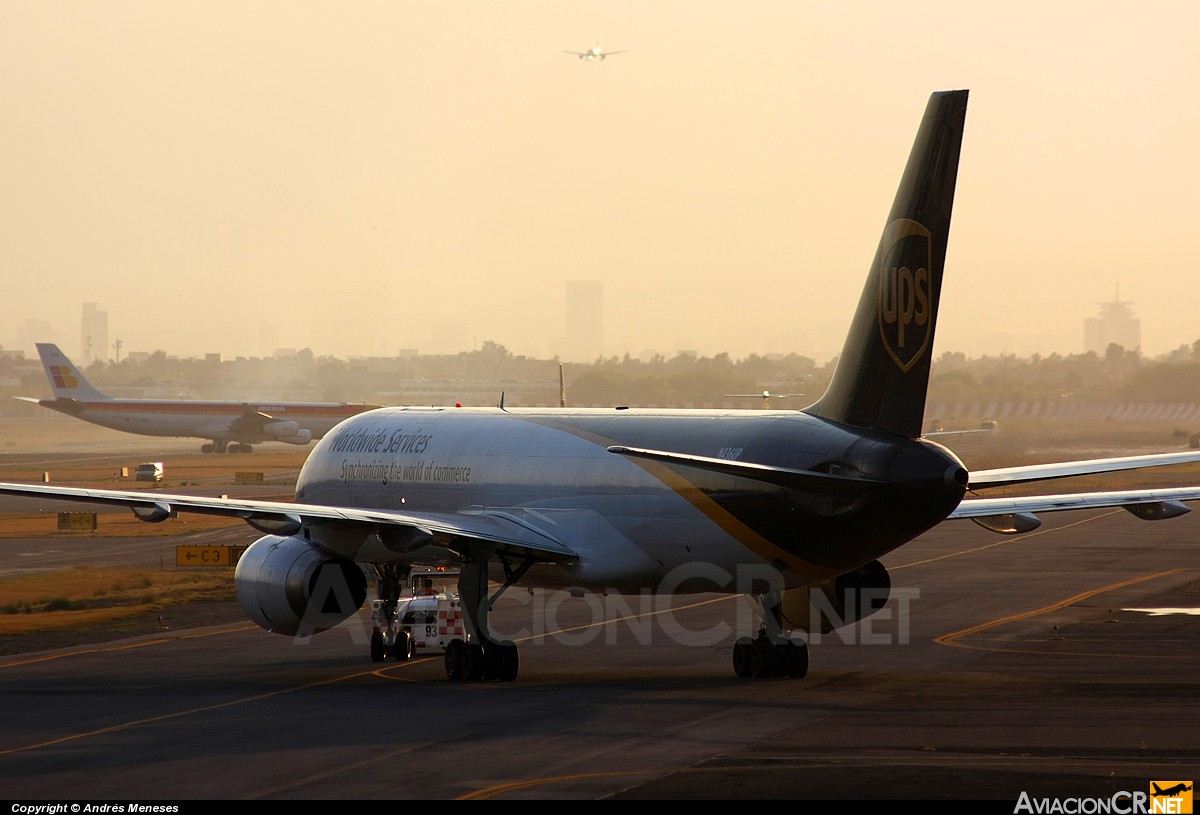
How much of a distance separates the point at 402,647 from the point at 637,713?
9.66m

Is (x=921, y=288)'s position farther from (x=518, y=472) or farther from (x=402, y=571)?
(x=402, y=571)

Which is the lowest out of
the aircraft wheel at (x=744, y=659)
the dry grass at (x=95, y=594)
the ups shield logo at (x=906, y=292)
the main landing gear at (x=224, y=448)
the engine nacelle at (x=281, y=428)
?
the dry grass at (x=95, y=594)

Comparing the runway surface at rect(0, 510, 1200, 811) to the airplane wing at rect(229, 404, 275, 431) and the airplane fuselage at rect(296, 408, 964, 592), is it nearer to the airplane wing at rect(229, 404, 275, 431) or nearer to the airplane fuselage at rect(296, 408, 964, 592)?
the airplane fuselage at rect(296, 408, 964, 592)

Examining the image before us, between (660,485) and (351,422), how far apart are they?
12392 millimetres

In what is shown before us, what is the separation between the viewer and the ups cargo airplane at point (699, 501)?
85.3ft

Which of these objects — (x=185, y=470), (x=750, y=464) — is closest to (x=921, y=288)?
(x=750, y=464)

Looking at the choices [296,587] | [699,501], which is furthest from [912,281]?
[296,587]

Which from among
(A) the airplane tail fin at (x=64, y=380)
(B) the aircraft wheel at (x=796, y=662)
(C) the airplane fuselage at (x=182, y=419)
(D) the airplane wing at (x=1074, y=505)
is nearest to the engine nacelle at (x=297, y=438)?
(C) the airplane fuselage at (x=182, y=419)

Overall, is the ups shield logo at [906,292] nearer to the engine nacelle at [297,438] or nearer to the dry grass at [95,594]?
the dry grass at [95,594]

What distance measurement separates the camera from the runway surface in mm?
19953

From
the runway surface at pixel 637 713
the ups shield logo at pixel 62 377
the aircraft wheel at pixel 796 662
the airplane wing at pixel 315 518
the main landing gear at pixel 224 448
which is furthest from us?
the ups shield logo at pixel 62 377

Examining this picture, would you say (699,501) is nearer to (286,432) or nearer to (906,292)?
(906,292)

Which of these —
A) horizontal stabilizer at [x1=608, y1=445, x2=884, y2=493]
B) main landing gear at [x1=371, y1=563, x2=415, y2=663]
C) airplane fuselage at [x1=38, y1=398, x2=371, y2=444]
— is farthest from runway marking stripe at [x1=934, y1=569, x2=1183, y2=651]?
airplane fuselage at [x1=38, y1=398, x2=371, y2=444]

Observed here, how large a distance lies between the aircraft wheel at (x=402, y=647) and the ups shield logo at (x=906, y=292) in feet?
43.4
